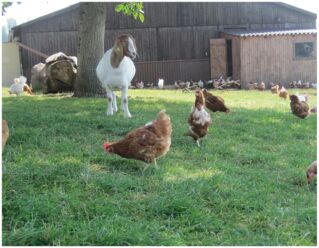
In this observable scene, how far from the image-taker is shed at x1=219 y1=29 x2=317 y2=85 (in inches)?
989

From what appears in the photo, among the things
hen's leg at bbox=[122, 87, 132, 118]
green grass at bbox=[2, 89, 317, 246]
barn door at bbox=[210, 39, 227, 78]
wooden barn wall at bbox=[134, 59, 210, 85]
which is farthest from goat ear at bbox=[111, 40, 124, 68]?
barn door at bbox=[210, 39, 227, 78]

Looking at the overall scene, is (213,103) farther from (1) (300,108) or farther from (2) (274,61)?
(2) (274,61)

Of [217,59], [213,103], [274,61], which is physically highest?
[217,59]

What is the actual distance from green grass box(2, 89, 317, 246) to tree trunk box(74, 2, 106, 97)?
17.7ft

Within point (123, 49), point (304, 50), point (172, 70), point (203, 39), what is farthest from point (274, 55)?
point (123, 49)

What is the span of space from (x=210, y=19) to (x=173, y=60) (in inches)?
129

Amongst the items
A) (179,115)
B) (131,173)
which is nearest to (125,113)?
(179,115)

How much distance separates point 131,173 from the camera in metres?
5.66

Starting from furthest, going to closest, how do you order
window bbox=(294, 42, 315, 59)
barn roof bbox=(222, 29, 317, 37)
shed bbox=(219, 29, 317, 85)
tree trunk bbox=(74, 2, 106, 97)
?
window bbox=(294, 42, 315, 59) → shed bbox=(219, 29, 317, 85) → barn roof bbox=(222, 29, 317, 37) → tree trunk bbox=(74, 2, 106, 97)

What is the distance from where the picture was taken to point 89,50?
534 inches

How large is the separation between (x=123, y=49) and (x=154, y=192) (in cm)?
509

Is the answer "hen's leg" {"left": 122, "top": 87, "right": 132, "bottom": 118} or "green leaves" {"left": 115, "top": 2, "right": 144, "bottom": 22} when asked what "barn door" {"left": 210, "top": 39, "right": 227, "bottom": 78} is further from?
"hen's leg" {"left": 122, "top": 87, "right": 132, "bottom": 118}

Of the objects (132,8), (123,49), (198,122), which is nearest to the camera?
(198,122)

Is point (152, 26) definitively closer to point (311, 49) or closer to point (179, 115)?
point (311, 49)
